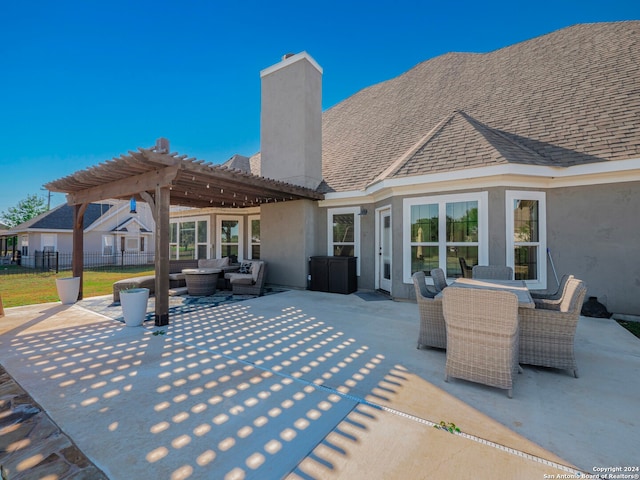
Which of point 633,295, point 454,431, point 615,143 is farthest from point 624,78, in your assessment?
point 454,431

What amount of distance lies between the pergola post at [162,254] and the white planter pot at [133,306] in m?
0.32

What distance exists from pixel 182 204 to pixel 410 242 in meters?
7.98

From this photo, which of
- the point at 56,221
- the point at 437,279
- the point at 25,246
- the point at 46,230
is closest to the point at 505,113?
the point at 437,279

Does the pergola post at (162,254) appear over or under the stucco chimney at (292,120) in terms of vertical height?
under

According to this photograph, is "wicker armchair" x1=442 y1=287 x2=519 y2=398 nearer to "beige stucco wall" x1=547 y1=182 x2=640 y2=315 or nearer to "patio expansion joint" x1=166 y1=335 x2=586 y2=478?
"patio expansion joint" x1=166 y1=335 x2=586 y2=478

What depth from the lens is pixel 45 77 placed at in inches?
477

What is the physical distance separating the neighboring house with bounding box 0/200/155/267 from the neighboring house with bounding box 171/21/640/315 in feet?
48.7

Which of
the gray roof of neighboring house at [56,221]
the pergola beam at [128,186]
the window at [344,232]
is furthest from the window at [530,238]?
the gray roof of neighboring house at [56,221]

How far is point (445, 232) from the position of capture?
684 cm

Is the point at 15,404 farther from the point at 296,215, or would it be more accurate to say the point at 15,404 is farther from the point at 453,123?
the point at 453,123

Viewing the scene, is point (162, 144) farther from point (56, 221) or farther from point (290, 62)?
point (56, 221)

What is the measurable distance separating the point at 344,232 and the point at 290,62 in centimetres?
626

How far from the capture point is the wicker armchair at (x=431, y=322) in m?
3.91

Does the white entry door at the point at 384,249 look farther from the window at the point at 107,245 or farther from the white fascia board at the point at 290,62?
Answer: the window at the point at 107,245
